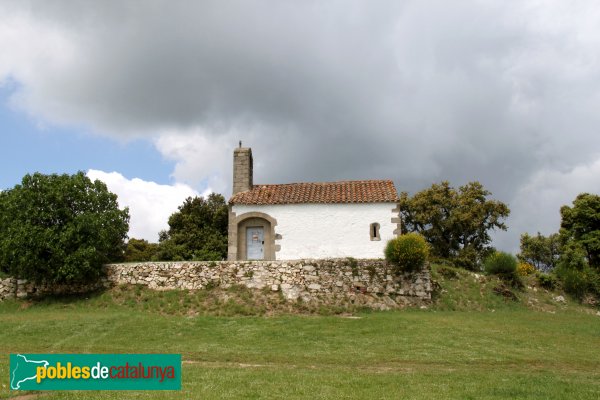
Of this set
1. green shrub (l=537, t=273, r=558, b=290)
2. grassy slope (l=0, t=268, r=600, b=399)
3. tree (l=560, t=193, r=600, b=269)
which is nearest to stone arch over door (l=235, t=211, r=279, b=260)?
grassy slope (l=0, t=268, r=600, b=399)

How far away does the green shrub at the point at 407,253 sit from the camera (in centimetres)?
2139

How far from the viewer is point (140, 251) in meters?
42.7

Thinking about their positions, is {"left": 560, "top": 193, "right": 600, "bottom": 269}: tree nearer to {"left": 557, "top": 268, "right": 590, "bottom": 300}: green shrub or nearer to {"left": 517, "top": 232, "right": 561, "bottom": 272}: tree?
{"left": 557, "top": 268, "right": 590, "bottom": 300}: green shrub

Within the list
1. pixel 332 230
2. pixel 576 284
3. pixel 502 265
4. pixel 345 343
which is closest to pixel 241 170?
pixel 332 230

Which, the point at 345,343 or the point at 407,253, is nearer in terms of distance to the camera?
the point at 345,343

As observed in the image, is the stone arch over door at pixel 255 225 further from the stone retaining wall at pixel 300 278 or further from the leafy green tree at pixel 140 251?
the leafy green tree at pixel 140 251

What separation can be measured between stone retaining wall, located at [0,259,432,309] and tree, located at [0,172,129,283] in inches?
68.2

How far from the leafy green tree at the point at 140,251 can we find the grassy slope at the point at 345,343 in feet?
60.1

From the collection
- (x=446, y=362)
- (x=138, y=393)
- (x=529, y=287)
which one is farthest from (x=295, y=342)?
(x=529, y=287)

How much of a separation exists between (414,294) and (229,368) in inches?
509

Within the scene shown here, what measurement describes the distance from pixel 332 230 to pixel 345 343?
9904 mm

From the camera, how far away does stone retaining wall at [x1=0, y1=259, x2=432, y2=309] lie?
21281 millimetres

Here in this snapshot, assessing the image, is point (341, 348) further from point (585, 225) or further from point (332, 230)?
point (585, 225)

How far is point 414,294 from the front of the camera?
2148cm
